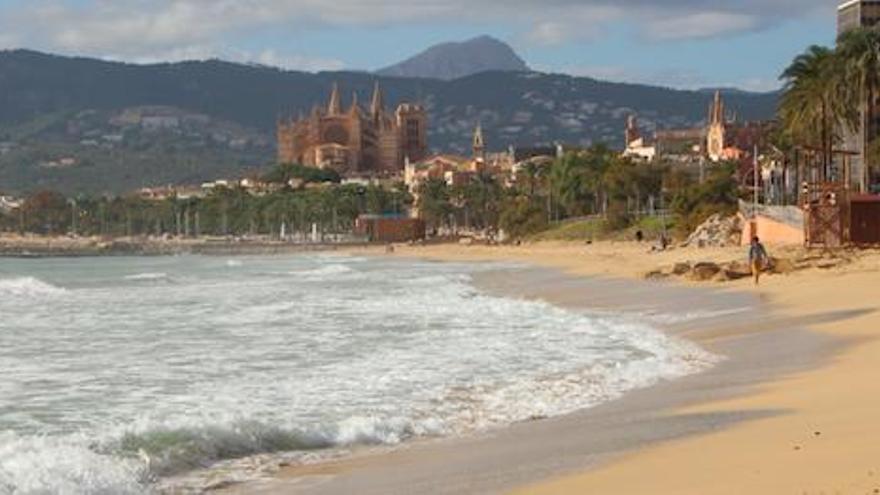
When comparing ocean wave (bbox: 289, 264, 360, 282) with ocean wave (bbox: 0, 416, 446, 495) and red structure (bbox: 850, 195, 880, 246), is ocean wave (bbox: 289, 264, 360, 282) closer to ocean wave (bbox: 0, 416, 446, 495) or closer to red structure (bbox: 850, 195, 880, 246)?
red structure (bbox: 850, 195, 880, 246)

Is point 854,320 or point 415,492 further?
point 854,320

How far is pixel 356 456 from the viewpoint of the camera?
1195cm

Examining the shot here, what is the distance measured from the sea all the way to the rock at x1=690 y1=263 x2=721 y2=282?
24.9ft

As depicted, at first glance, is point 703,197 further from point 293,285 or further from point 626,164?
point 293,285

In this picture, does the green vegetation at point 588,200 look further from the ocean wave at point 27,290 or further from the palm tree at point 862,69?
the ocean wave at point 27,290

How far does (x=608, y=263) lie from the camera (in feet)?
203

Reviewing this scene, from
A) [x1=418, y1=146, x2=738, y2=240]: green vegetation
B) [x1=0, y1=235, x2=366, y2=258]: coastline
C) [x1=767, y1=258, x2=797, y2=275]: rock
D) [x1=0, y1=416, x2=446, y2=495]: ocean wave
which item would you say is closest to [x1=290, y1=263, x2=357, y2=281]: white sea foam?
[x1=418, y1=146, x2=738, y2=240]: green vegetation

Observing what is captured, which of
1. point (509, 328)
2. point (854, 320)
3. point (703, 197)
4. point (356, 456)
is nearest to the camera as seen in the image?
point (356, 456)

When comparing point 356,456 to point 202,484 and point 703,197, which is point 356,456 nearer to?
point 202,484

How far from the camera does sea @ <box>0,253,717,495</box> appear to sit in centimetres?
1165

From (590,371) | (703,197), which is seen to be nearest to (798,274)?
(590,371)

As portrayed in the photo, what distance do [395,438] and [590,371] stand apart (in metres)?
5.61

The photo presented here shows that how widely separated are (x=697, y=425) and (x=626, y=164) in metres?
107

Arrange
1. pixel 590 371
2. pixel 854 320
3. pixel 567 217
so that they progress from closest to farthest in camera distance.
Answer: pixel 590 371 → pixel 854 320 → pixel 567 217
